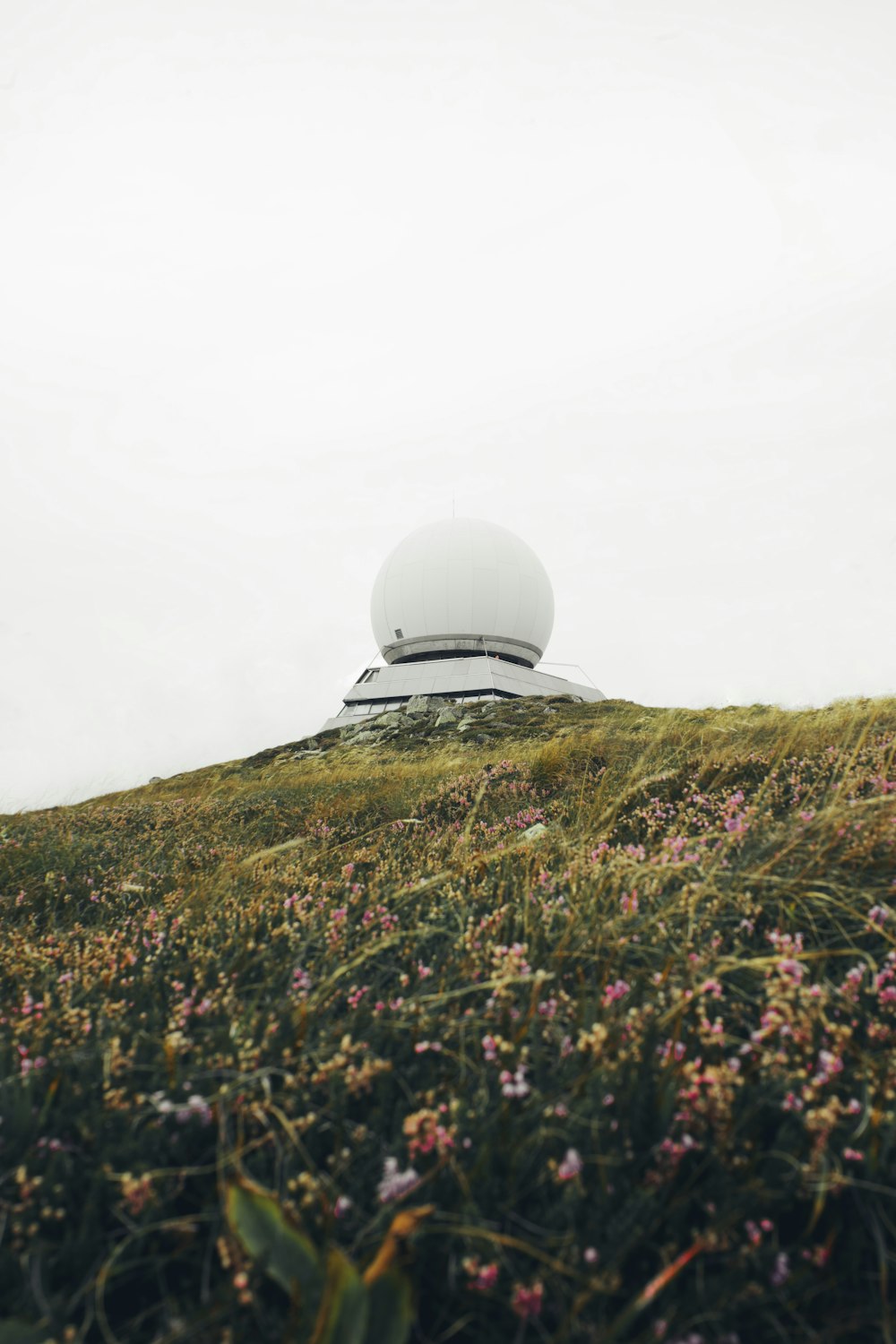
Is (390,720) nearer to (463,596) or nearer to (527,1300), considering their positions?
(463,596)

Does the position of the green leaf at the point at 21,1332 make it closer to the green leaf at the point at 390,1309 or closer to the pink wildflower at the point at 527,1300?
the green leaf at the point at 390,1309

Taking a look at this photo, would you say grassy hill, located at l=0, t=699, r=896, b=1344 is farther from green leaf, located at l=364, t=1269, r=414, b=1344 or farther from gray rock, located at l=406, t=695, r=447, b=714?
gray rock, located at l=406, t=695, r=447, b=714

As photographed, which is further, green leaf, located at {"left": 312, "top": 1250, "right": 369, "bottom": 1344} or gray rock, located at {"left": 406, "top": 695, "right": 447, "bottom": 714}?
gray rock, located at {"left": 406, "top": 695, "right": 447, "bottom": 714}

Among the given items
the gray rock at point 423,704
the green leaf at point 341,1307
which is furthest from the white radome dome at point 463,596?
the green leaf at point 341,1307

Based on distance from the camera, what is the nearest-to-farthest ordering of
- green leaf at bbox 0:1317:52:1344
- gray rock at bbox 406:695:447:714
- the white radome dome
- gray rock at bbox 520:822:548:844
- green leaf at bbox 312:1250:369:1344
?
green leaf at bbox 312:1250:369:1344
green leaf at bbox 0:1317:52:1344
gray rock at bbox 520:822:548:844
gray rock at bbox 406:695:447:714
the white radome dome

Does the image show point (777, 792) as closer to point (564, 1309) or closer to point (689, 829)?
point (689, 829)

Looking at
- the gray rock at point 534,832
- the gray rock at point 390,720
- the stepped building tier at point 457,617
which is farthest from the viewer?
the stepped building tier at point 457,617

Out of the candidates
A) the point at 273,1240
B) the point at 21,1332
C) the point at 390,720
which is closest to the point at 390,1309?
the point at 273,1240

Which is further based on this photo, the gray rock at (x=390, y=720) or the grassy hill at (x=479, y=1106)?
the gray rock at (x=390, y=720)

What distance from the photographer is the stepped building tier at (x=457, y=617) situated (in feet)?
125

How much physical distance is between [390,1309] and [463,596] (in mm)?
38636

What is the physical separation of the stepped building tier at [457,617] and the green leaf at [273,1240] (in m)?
35.3

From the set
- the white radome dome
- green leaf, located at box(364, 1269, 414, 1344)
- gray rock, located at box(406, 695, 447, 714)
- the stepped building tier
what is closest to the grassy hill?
green leaf, located at box(364, 1269, 414, 1344)

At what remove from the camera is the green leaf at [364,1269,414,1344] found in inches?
60.2
